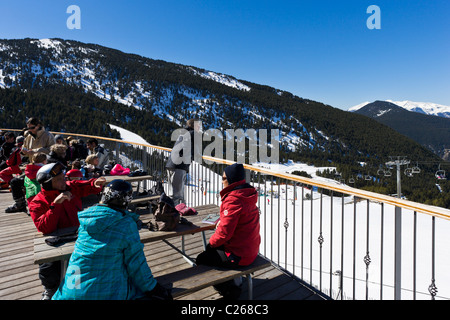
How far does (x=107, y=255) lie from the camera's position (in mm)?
1935

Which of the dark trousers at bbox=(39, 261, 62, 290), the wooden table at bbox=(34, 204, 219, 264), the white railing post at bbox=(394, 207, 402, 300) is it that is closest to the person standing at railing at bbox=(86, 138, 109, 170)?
the wooden table at bbox=(34, 204, 219, 264)

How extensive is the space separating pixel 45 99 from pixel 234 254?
8170cm

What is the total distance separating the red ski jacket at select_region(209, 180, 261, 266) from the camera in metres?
2.64

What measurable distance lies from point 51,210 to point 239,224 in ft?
6.34

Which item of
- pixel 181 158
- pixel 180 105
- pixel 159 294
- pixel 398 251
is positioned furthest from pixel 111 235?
Answer: pixel 180 105

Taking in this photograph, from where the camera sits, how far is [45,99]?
6788 centimetres

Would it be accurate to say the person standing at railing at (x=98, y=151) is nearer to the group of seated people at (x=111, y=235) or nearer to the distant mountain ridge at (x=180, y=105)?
the group of seated people at (x=111, y=235)

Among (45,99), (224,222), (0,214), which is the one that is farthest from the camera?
(45,99)

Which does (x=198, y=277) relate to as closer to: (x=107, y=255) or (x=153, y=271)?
(x=107, y=255)

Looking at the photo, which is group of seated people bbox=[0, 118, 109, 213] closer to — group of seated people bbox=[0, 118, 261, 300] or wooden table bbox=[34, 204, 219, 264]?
group of seated people bbox=[0, 118, 261, 300]

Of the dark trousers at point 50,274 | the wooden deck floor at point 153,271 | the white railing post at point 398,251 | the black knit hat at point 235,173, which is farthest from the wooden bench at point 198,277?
the white railing post at point 398,251
